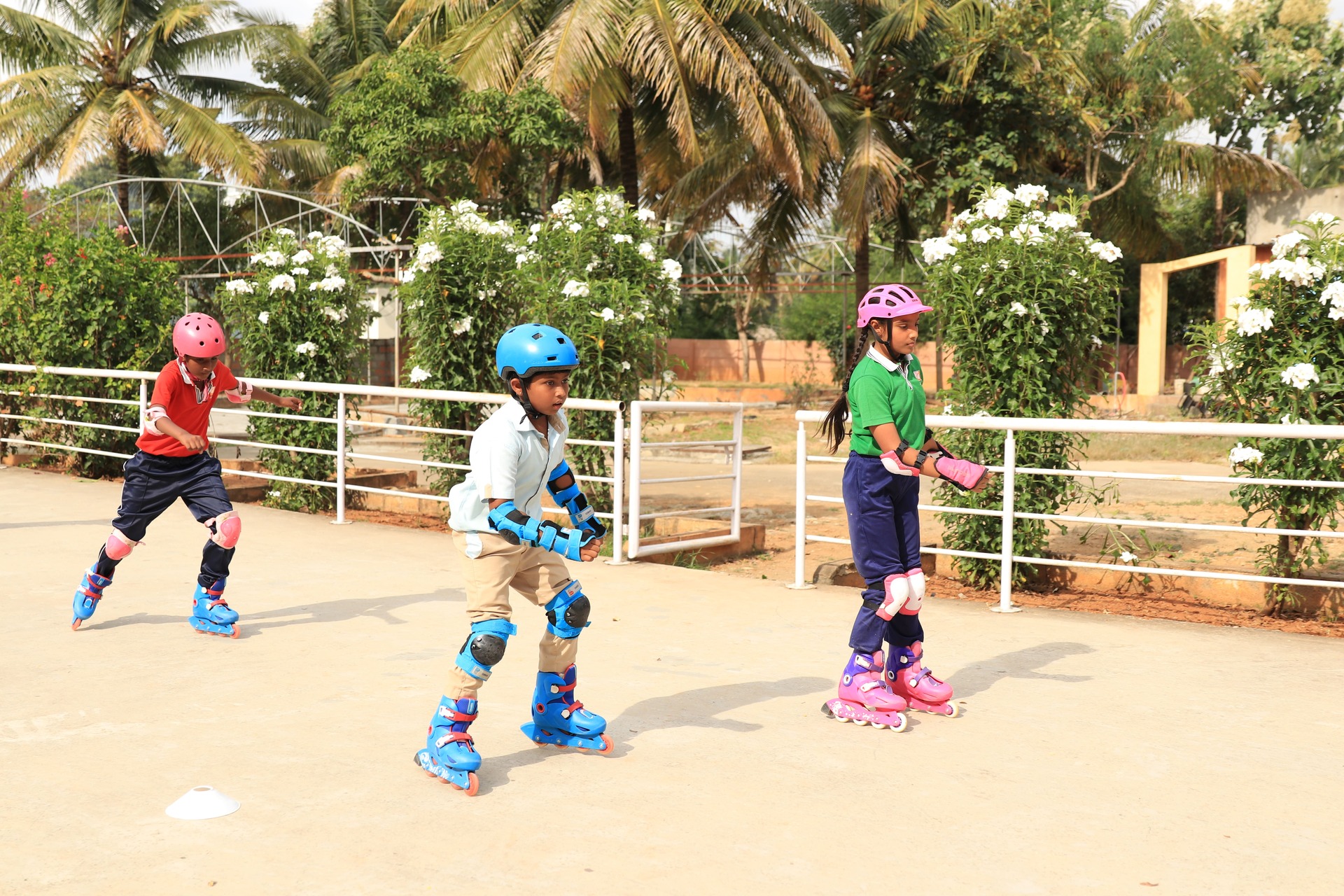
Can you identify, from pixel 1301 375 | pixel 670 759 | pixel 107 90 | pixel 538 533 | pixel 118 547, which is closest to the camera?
pixel 538 533

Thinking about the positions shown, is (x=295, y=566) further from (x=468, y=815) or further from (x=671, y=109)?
(x=671, y=109)

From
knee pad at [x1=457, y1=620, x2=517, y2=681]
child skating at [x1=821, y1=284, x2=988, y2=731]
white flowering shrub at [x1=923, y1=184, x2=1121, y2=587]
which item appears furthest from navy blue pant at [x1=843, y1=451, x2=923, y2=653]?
white flowering shrub at [x1=923, y1=184, x2=1121, y2=587]

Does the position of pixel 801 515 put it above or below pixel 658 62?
below

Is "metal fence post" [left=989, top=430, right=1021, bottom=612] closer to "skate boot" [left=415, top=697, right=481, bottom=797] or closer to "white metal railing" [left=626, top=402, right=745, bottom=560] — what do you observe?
"white metal railing" [left=626, top=402, right=745, bottom=560]

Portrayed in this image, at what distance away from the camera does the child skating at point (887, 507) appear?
486cm

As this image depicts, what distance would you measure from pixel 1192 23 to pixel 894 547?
2598 centimetres

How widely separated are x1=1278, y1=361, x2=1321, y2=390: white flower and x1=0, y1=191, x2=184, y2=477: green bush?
35.1 feet

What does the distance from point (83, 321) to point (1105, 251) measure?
1017 cm

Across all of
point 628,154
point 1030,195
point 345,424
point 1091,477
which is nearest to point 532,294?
point 345,424

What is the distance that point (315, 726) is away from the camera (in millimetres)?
4766

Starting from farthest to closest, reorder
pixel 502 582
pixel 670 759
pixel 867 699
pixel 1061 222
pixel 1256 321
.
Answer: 1. pixel 1061 222
2. pixel 1256 321
3. pixel 867 699
4. pixel 670 759
5. pixel 502 582

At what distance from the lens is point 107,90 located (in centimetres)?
2669

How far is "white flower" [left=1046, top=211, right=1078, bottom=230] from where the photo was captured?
763 cm

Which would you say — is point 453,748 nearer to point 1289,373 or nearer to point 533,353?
point 533,353
